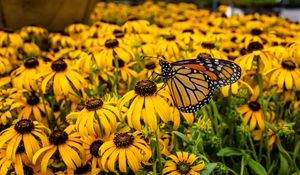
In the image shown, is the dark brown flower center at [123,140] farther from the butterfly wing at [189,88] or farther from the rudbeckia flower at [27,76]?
the rudbeckia flower at [27,76]

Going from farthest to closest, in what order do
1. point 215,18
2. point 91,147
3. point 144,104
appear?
point 215,18
point 91,147
point 144,104

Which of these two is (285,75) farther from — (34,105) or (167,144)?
(34,105)

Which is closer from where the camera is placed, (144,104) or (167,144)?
(144,104)

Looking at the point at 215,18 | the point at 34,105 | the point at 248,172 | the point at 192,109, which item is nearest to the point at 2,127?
the point at 34,105

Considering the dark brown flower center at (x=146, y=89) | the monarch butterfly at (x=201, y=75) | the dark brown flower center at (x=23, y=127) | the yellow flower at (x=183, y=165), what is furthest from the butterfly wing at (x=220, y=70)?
the dark brown flower center at (x=23, y=127)

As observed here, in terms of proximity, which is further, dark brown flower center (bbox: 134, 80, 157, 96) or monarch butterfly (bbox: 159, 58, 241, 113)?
monarch butterfly (bbox: 159, 58, 241, 113)

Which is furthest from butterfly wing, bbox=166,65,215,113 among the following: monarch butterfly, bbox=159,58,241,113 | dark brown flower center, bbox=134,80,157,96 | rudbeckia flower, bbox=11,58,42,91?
rudbeckia flower, bbox=11,58,42,91

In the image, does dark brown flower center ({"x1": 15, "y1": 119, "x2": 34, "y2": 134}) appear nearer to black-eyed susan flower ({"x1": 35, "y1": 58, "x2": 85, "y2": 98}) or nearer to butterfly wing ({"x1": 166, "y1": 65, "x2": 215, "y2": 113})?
black-eyed susan flower ({"x1": 35, "y1": 58, "x2": 85, "y2": 98})
